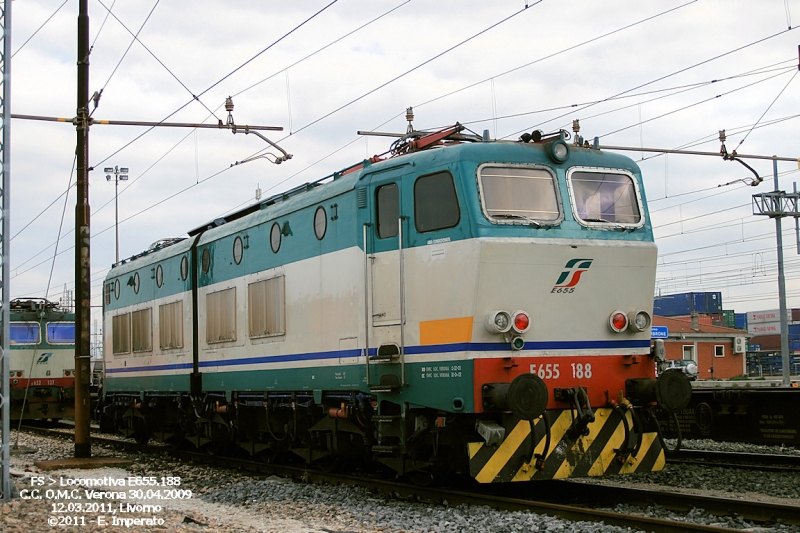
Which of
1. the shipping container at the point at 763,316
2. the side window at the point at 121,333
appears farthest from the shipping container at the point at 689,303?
the side window at the point at 121,333

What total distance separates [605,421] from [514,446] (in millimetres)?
1291

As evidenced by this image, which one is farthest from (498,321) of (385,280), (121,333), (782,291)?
(782,291)

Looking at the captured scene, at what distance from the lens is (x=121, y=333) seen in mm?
21703

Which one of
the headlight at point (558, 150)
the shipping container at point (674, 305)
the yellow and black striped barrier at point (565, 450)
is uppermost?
the shipping container at point (674, 305)

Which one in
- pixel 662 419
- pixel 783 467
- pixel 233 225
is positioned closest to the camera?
pixel 783 467

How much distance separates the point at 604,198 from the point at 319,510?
507 centimetres

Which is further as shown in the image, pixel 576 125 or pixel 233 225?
pixel 576 125

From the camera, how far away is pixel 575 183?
36.1 ft

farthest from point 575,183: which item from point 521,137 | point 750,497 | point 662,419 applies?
point 662,419

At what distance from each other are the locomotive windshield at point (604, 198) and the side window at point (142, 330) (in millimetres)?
11632

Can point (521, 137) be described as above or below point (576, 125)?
below

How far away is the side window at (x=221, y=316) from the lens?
15.5 m

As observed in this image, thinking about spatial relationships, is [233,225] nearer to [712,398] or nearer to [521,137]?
[521,137]

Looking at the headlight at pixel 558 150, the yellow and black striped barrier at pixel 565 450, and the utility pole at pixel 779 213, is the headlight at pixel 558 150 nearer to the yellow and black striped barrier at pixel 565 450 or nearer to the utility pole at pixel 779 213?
the yellow and black striped barrier at pixel 565 450
